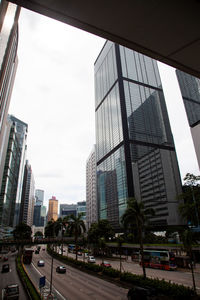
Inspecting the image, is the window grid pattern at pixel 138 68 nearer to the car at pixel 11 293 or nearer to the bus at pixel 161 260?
the bus at pixel 161 260

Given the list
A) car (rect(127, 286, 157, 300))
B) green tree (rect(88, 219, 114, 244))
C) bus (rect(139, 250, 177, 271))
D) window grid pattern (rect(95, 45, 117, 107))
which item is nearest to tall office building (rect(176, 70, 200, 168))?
bus (rect(139, 250, 177, 271))

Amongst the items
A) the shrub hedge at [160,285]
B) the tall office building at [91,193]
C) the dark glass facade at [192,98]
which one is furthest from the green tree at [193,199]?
the tall office building at [91,193]

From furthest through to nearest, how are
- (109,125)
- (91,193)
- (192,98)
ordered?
(91,193)
(109,125)
(192,98)

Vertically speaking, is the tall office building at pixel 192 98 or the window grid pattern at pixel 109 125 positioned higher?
the window grid pattern at pixel 109 125

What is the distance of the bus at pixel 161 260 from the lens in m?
43.3

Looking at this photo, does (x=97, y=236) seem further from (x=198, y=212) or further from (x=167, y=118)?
(x=167, y=118)

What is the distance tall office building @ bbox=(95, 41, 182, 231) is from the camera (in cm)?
11750

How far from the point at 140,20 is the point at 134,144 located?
12346 centimetres

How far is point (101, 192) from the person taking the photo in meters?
143

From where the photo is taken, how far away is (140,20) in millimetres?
3604

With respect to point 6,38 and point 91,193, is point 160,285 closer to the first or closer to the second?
point 6,38

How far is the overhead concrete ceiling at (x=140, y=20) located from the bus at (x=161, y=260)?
164 ft

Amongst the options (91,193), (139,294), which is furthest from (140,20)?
(91,193)

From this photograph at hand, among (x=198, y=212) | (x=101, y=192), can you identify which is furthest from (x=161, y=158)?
(x=198, y=212)
